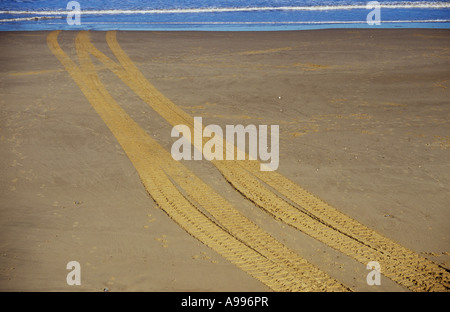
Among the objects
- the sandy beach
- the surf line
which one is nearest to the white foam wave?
the sandy beach

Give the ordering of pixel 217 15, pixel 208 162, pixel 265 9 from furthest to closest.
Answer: pixel 265 9
pixel 217 15
pixel 208 162

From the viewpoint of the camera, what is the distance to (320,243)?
496cm

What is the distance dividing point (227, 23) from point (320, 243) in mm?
16708

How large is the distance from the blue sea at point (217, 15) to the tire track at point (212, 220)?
12.0 meters

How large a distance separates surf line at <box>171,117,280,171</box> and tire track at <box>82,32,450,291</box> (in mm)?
181

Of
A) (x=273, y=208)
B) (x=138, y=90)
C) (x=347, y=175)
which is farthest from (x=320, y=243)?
(x=138, y=90)

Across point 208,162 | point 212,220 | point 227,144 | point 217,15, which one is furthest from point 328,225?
point 217,15

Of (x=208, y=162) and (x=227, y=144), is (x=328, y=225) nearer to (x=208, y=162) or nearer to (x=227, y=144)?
(x=208, y=162)

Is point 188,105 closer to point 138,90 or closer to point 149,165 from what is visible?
point 138,90

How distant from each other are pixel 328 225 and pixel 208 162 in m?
2.38

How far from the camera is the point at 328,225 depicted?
5309 millimetres

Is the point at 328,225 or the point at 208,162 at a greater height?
the point at 208,162

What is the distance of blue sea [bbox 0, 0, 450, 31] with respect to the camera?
19.1 meters

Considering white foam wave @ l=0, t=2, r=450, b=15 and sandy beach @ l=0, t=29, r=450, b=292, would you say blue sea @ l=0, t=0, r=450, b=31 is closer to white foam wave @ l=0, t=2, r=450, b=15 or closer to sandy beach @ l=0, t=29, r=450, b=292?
white foam wave @ l=0, t=2, r=450, b=15
